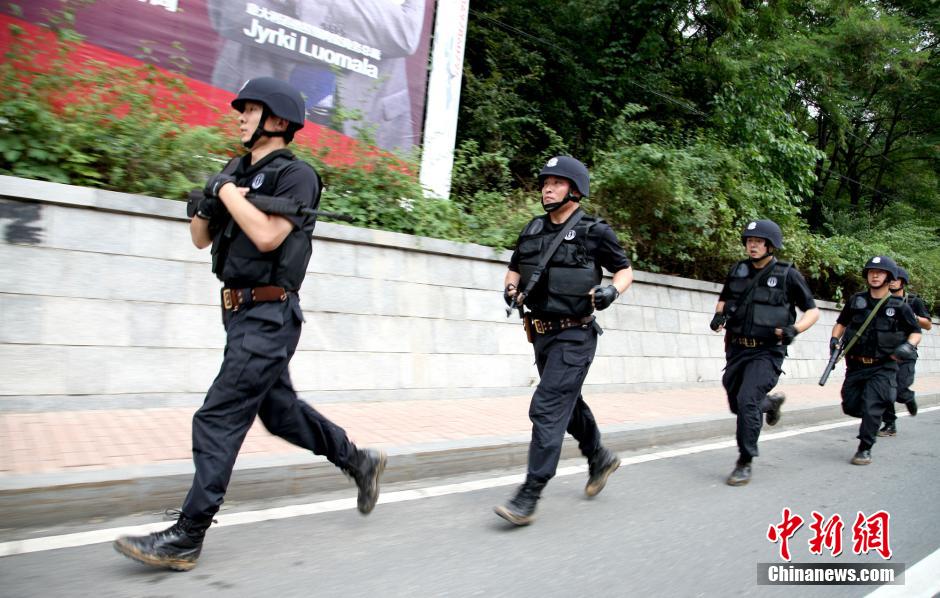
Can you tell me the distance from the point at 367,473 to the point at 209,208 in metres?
1.59

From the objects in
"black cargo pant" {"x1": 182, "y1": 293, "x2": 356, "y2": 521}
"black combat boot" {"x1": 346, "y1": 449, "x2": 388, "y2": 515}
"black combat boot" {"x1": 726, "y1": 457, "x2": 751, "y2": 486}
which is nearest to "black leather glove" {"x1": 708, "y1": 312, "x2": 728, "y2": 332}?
"black combat boot" {"x1": 726, "y1": 457, "x2": 751, "y2": 486}

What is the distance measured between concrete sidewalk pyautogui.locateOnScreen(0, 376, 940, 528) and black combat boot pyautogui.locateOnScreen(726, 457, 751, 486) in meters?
1.20

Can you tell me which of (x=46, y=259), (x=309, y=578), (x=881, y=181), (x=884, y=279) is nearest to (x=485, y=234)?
(x=884, y=279)

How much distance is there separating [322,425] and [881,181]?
29317 mm

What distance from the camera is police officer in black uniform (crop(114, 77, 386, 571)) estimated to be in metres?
3.07

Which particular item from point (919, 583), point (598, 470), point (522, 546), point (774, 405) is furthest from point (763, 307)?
point (522, 546)

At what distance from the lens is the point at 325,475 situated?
451 centimetres

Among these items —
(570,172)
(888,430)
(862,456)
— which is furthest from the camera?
(888,430)

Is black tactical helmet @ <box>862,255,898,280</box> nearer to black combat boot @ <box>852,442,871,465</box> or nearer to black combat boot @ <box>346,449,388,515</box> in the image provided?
A: black combat boot @ <box>852,442,871,465</box>

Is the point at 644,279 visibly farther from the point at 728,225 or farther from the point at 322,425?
the point at 322,425

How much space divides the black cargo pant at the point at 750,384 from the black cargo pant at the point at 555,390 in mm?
1879

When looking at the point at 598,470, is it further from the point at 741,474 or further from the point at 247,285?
the point at 247,285

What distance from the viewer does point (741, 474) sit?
562 centimetres

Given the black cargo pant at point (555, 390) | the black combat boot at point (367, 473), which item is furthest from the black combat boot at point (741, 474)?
the black combat boot at point (367, 473)
